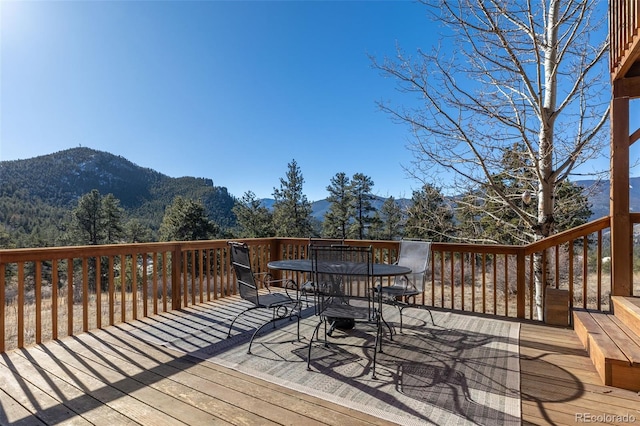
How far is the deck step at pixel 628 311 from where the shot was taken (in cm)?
264

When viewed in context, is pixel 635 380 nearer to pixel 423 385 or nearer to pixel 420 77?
pixel 423 385

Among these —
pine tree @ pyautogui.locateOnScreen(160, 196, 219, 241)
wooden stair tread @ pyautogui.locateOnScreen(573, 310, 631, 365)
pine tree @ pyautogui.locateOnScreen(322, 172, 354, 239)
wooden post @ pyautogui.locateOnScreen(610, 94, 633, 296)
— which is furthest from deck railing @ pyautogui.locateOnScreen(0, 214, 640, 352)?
pine tree @ pyautogui.locateOnScreen(322, 172, 354, 239)

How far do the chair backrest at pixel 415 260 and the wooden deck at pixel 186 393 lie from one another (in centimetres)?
120

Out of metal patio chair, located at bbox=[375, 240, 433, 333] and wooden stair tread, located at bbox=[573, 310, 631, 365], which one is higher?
metal patio chair, located at bbox=[375, 240, 433, 333]

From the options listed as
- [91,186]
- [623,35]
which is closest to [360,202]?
[623,35]

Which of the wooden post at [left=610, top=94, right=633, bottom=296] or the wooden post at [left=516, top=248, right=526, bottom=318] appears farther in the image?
the wooden post at [left=516, top=248, right=526, bottom=318]

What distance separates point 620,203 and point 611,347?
5.37 ft

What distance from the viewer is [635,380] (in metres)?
2.12

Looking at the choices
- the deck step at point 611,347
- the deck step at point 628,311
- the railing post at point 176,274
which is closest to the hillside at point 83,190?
the railing post at point 176,274

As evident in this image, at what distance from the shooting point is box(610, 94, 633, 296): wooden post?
10.4ft

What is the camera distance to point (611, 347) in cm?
236

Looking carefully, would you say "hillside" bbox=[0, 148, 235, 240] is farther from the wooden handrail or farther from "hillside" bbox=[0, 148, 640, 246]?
the wooden handrail

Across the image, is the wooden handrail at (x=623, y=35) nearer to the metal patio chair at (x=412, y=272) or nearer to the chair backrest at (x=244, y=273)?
the metal patio chair at (x=412, y=272)

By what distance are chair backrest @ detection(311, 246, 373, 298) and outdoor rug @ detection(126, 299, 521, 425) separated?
56 cm
